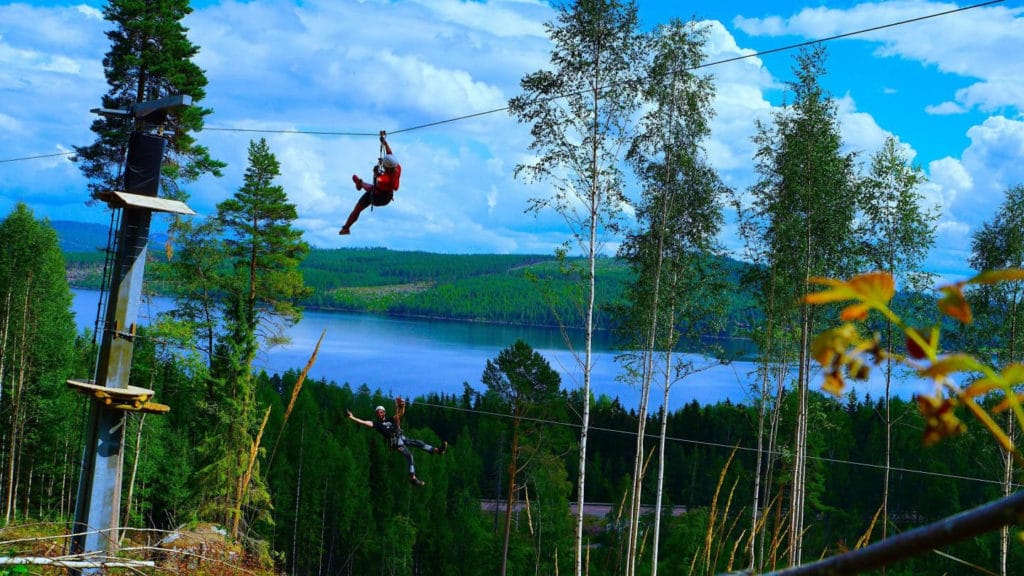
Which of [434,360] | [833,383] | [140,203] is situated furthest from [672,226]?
[434,360]

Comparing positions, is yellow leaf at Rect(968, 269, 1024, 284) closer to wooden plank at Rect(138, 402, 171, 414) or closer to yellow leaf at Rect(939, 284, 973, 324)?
yellow leaf at Rect(939, 284, 973, 324)

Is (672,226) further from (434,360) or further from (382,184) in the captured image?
(434,360)

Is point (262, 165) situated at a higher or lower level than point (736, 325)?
higher

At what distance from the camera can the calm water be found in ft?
224

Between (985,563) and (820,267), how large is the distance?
14.4 m

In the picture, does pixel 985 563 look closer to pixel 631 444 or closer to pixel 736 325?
pixel 736 325

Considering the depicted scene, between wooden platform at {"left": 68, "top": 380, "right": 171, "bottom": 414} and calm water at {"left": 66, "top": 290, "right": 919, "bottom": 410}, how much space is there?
38164 millimetres

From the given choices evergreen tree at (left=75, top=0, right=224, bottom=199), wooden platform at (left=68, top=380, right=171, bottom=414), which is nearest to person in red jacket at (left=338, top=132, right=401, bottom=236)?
wooden platform at (left=68, top=380, right=171, bottom=414)

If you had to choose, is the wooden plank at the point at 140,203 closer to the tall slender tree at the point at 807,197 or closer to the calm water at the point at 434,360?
the tall slender tree at the point at 807,197

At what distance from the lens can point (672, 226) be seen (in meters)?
16.6

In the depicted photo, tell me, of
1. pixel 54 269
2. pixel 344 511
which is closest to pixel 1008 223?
pixel 54 269

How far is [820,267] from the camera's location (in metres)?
16.5

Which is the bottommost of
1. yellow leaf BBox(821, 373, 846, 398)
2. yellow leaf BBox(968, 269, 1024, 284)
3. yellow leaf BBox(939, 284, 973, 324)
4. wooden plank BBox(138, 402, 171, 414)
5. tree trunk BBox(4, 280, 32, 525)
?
tree trunk BBox(4, 280, 32, 525)

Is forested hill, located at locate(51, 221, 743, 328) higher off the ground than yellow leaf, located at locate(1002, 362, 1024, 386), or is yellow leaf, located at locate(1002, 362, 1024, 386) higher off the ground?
forested hill, located at locate(51, 221, 743, 328)
